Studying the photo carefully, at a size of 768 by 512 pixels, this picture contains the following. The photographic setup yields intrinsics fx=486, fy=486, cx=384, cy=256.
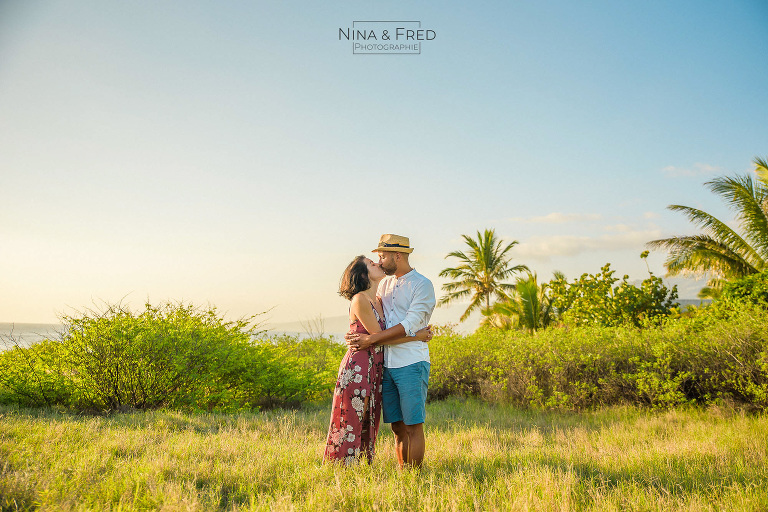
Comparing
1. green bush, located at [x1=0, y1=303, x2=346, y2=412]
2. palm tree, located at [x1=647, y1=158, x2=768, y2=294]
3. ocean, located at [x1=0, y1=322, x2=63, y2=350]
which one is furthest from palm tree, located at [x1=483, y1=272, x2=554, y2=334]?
ocean, located at [x1=0, y1=322, x2=63, y2=350]

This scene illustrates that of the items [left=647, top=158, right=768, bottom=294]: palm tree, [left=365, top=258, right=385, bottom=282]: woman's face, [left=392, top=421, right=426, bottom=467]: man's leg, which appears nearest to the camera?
[left=392, top=421, right=426, bottom=467]: man's leg

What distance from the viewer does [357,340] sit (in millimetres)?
4711

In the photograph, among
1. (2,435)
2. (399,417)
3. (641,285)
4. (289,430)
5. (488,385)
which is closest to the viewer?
(399,417)

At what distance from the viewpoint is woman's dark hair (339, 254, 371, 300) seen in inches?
192

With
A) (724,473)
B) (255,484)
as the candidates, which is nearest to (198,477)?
(255,484)

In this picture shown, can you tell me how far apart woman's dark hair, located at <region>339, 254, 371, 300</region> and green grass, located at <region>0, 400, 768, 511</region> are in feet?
5.42

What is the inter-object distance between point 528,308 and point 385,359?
2199cm

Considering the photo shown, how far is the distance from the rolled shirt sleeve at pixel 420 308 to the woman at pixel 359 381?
0.11 meters

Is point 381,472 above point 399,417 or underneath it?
underneath

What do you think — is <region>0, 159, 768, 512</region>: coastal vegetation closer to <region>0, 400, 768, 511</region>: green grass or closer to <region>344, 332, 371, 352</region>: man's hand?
Answer: <region>0, 400, 768, 511</region>: green grass

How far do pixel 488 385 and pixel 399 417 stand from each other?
6.69m

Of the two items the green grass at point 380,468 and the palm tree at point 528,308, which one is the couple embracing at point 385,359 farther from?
the palm tree at point 528,308

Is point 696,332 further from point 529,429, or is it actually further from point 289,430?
point 289,430

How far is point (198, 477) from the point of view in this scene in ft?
14.3
